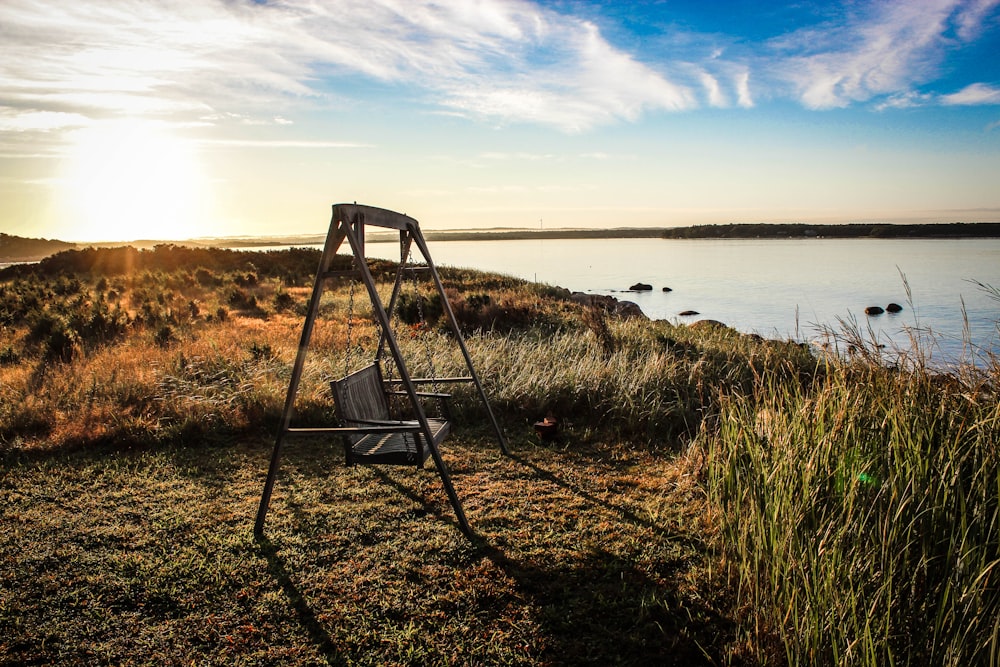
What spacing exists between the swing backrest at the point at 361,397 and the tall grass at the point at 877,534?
8.69 ft

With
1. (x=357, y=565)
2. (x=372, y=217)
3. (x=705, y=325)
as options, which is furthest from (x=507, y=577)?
(x=705, y=325)

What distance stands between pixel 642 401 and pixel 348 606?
427 cm

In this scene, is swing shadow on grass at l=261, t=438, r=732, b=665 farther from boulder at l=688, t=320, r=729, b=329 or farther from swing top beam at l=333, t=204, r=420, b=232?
boulder at l=688, t=320, r=729, b=329

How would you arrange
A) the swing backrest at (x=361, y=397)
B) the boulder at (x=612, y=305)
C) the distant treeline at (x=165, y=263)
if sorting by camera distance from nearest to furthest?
the swing backrest at (x=361, y=397), the boulder at (x=612, y=305), the distant treeline at (x=165, y=263)

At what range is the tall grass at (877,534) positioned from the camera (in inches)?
87.7

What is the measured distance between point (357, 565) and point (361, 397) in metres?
1.42

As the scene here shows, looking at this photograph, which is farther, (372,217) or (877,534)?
(372,217)

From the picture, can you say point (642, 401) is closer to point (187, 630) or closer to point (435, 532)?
point (435, 532)

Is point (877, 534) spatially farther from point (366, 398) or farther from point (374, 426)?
point (366, 398)

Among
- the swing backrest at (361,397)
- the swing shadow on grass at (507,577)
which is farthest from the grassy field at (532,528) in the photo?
the swing backrest at (361,397)

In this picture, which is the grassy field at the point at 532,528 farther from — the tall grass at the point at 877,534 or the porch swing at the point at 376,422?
the porch swing at the point at 376,422

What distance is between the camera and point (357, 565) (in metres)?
Result: 3.73

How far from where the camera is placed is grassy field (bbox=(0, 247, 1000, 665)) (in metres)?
2.52

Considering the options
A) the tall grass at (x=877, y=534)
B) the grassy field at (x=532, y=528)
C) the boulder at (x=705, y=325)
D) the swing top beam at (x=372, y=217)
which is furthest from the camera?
the boulder at (x=705, y=325)
